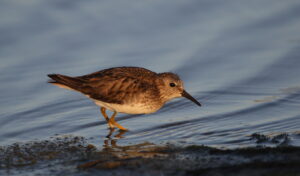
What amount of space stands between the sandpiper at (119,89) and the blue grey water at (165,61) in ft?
1.16

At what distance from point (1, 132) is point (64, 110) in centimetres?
151

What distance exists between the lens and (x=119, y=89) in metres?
10.1

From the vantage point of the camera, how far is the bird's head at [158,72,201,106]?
10.5 metres

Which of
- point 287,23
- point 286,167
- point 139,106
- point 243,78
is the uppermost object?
point 287,23

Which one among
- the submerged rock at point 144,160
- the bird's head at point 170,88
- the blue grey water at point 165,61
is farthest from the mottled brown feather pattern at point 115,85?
the submerged rock at point 144,160

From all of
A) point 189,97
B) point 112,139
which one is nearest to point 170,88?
point 189,97

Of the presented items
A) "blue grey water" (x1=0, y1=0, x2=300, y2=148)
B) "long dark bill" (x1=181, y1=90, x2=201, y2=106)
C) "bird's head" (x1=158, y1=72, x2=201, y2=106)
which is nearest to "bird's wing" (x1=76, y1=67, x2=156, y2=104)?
"bird's head" (x1=158, y1=72, x2=201, y2=106)

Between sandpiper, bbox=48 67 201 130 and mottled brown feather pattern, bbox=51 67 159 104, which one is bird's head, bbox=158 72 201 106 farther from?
mottled brown feather pattern, bbox=51 67 159 104

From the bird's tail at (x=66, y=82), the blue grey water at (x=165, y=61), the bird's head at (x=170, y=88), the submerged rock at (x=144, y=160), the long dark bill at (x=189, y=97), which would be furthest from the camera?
the bird's head at (x=170, y=88)

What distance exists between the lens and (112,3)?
1502cm

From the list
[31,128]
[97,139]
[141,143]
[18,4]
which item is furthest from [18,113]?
[18,4]

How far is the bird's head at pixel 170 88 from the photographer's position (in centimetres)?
1052

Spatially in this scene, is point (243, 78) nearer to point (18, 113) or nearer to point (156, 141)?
point (156, 141)

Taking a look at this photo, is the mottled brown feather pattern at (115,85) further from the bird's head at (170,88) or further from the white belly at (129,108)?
the bird's head at (170,88)
